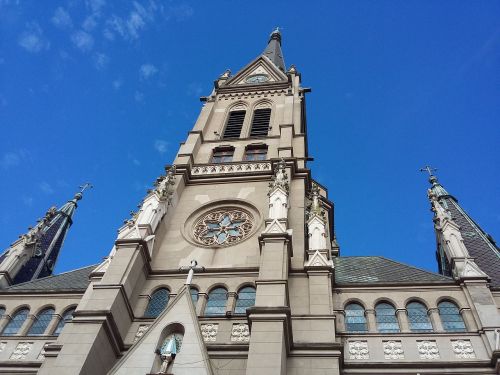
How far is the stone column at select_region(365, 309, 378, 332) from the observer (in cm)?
1731

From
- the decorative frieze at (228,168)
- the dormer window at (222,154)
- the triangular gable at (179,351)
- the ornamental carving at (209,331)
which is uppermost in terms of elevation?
the dormer window at (222,154)

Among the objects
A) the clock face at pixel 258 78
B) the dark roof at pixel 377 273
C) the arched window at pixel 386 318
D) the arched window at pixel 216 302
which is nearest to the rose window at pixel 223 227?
→ the arched window at pixel 216 302

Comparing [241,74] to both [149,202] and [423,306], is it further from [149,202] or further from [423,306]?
[423,306]

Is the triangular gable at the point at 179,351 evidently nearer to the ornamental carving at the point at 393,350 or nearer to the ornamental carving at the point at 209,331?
the ornamental carving at the point at 209,331

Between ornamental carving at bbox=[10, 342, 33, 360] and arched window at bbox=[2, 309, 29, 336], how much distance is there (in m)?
0.88

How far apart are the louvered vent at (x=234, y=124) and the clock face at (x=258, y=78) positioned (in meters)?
5.10

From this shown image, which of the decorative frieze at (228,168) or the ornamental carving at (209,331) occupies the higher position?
the decorative frieze at (228,168)

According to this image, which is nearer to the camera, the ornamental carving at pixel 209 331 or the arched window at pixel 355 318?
the ornamental carving at pixel 209 331

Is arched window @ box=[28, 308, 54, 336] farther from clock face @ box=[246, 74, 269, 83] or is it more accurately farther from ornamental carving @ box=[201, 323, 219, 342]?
clock face @ box=[246, 74, 269, 83]

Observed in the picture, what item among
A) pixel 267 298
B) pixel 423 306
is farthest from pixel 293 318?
pixel 423 306

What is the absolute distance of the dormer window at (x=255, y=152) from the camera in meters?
28.2

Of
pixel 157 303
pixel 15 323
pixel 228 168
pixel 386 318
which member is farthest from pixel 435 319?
pixel 15 323

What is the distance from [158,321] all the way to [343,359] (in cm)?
546

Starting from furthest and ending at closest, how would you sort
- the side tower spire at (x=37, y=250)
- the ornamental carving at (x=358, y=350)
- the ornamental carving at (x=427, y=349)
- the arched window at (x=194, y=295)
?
the side tower spire at (x=37, y=250)
the arched window at (x=194, y=295)
the ornamental carving at (x=358, y=350)
the ornamental carving at (x=427, y=349)
